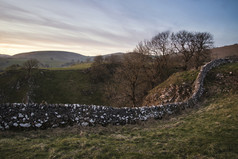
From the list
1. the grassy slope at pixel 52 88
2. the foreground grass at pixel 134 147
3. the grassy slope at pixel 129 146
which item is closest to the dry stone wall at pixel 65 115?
the grassy slope at pixel 129 146

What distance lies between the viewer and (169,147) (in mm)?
5398

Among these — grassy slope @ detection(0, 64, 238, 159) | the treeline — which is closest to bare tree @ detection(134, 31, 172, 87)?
the treeline

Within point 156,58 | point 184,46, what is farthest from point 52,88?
point 184,46

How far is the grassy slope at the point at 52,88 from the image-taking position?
33.8 meters

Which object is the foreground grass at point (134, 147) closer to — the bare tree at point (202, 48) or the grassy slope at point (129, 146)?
the grassy slope at point (129, 146)

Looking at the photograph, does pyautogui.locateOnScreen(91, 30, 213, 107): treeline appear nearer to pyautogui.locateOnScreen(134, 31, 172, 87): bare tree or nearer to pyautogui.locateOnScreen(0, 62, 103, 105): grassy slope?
pyautogui.locateOnScreen(134, 31, 172, 87): bare tree

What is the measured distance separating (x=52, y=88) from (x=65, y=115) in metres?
33.1

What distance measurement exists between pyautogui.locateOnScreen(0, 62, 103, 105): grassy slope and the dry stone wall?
81.1 feet

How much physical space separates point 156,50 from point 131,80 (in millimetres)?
13019

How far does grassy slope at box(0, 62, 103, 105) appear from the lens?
3381 centimetres

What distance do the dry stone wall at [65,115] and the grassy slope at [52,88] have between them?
2472 centimetres

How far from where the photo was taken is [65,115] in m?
8.63

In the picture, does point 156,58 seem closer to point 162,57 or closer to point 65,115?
point 162,57

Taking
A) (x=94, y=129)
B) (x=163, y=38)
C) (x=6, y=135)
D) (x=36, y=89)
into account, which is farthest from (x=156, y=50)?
(x=36, y=89)
